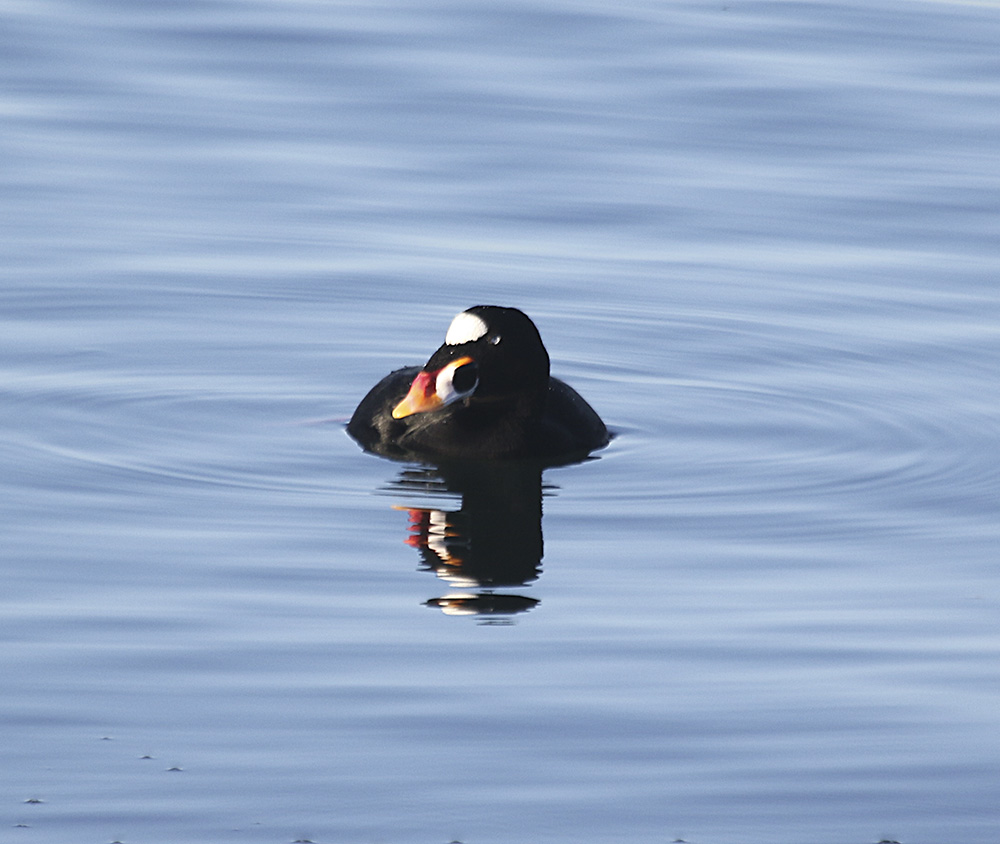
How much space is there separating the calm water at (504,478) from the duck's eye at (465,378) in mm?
546

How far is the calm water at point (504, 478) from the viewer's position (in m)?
6.75

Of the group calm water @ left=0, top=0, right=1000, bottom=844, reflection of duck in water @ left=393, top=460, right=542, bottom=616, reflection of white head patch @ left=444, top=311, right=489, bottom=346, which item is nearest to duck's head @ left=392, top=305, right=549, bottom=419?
reflection of white head patch @ left=444, top=311, right=489, bottom=346

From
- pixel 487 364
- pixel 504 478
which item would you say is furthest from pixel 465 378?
pixel 504 478

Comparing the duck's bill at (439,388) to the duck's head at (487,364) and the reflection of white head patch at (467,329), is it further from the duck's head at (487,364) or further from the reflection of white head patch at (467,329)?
the reflection of white head patch at (467,329)

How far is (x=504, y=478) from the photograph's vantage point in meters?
10.6

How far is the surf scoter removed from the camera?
425 inches

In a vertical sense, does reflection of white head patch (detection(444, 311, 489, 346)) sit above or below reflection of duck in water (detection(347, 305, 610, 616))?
above

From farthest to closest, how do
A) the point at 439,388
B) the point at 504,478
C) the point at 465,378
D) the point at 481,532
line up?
the point at 465,378, the point at 439,388, the point at 504,478, the point at 481,532

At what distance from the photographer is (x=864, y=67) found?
19.7 meters

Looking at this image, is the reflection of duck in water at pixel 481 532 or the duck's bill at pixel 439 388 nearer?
the reflection of duck in water at pixel 481 532

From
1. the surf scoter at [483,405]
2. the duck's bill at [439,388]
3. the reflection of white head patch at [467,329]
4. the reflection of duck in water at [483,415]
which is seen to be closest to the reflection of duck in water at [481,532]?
the reflection of duck in water at [483,415]

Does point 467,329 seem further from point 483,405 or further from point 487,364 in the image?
point 483,405

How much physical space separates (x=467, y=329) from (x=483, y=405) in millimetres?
399

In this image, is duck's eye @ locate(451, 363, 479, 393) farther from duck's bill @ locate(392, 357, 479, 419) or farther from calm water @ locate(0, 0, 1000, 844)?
calm water @ locate(0, 0, 1000, 844)
